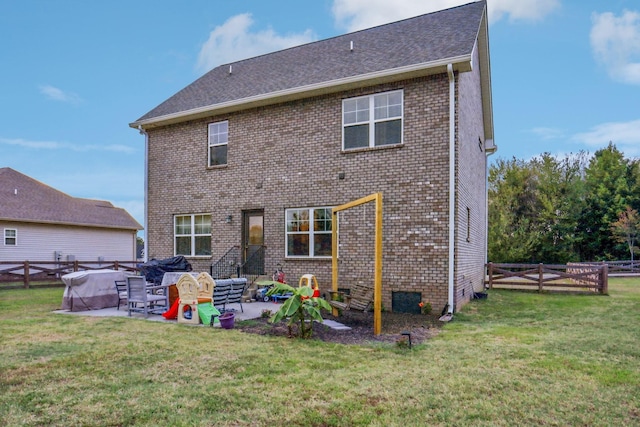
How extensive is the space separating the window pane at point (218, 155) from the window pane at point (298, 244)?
3.53 metres

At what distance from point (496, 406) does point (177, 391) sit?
3183 mm

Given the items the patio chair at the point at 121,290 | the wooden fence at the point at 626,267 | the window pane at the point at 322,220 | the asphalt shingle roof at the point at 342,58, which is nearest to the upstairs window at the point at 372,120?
the asphalt shingle roof at the point at 342,58

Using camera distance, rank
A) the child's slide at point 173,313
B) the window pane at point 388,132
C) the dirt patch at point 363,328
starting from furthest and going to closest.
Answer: the window pane at point 388,132, the child's slide at point 173,313, the dirt patch at point 363,328

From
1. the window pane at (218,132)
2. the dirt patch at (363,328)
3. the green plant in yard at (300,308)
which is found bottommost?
the dirt patch at (363,328)

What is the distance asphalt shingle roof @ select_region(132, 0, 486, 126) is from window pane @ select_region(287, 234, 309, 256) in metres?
4.16

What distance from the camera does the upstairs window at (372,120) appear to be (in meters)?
10.4

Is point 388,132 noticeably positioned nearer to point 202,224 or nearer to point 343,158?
point 343,158

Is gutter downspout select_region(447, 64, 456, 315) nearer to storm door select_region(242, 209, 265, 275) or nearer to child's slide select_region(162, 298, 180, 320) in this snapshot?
storm door select_region(242, 209, 265, 275)

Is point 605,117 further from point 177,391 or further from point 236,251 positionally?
point 177,391

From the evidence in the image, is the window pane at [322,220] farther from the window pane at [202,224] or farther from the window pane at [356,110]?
the window pane at [202,224]

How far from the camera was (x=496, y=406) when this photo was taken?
391 centimetres

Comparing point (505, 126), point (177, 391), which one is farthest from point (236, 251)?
point (505, 126)

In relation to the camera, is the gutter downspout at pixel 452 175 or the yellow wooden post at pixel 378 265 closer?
the yellow wooden post at pixel 378 265

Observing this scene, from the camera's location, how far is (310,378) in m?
4.70
